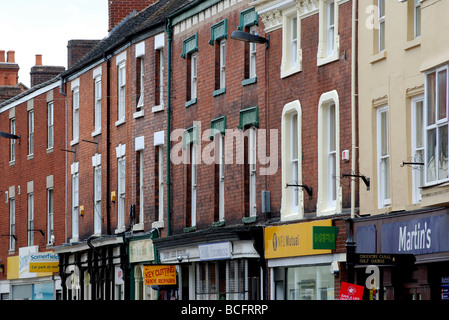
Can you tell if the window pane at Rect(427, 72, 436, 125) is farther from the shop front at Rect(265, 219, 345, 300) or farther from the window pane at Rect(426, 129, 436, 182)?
the shop front at Rect(265, 219, 345, 300)

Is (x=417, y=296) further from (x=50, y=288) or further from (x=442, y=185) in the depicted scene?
→ (x=50, y=288)

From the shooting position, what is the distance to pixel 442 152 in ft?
56.2

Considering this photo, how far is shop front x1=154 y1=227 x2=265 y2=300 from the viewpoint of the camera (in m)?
26.6

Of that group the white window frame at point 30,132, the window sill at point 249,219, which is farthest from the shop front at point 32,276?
the window sill at point 249,219

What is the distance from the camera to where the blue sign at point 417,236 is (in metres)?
18.3

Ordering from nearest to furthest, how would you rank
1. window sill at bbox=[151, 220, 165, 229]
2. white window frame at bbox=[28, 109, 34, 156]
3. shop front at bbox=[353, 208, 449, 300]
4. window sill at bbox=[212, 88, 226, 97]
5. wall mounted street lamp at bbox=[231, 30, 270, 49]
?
shop front at bbox=[353, 208, 449, 300], wall mounted street lamp at bbox=[231, 30, 270, 49], window sill at bbox=[212, 88, 226, 97], window sill at bbox=[151, 220, 165, 229], white window frame at bbox=[28, 109, 34, 156]

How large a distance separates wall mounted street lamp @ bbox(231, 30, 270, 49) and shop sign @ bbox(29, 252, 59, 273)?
1728 centimetres

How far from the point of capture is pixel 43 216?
140 ft

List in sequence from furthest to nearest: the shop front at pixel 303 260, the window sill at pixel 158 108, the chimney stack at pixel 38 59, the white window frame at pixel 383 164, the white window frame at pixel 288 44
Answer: the chimney stack at pixel 38 59 < the window sill at pixel 158 108 < the white window frame at pixel 288 44 < the shop front at pixel 303 260 < the white window frame at pixel 383 164

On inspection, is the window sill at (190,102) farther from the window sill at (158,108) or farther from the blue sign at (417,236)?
the blue sign at (417,236)

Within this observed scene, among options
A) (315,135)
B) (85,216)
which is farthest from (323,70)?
(85,216)

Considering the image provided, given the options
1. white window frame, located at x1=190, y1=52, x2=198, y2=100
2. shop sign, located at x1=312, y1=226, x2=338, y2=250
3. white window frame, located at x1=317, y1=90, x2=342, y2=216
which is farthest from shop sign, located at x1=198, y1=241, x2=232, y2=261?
shop sign, located at x1=312, y1=226, x2=338, y2=250

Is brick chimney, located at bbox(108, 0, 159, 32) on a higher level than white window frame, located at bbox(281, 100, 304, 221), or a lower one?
higher

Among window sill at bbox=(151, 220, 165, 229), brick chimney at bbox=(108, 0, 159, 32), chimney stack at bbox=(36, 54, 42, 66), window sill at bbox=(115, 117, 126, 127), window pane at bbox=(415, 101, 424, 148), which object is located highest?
brick chimney at bbox=(108, 0, 159, 32)
